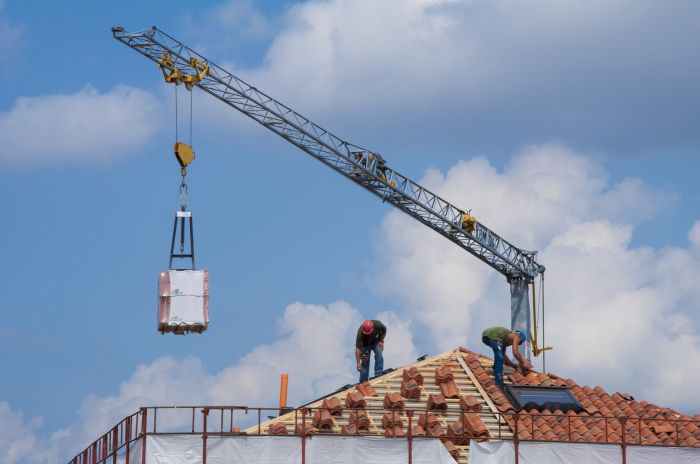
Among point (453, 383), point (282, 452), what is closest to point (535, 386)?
point (453, 383)

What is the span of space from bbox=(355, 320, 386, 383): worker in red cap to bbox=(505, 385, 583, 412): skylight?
14.8 feet

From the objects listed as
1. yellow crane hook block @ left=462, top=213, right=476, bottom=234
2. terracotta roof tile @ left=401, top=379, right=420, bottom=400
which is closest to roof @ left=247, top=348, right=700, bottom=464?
terracotta roof tile @ left=401, top=379, right=420, bottom=400

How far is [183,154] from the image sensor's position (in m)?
56.8

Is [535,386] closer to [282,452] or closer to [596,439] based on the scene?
[596,439]

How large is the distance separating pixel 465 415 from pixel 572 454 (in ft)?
11.2

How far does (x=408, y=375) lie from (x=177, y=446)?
30.6ft

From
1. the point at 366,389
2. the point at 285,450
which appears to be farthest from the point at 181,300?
the point at 366,389

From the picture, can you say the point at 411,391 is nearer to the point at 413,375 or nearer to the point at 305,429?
the point at 413,375

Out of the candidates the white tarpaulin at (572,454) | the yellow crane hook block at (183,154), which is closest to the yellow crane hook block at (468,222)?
the yellow crane hook block at (183,154)

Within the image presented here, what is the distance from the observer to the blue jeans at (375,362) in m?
49.9

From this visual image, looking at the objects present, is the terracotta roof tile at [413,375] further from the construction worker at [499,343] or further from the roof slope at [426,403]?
the construction worker at [499,343]

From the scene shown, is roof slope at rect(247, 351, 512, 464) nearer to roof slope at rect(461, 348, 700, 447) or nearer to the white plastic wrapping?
roof slope at rect(461, 348, 700, 447)

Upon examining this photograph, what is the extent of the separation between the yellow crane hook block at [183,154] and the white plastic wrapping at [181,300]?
11599 mm

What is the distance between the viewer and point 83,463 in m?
47.3
